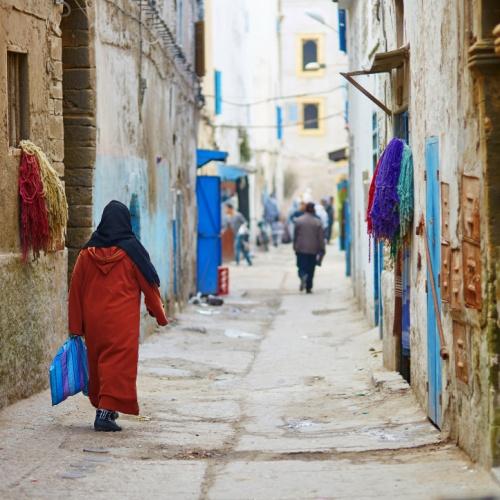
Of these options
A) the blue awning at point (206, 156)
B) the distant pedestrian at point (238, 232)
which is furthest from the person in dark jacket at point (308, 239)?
the distant pedestrian at point (238, 232)

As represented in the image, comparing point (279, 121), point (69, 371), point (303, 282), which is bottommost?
point (303, 282)

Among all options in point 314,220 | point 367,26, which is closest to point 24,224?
point 367,26

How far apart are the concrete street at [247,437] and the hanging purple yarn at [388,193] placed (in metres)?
1.25

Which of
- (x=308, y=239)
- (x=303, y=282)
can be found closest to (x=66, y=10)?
(x=308, y=239)

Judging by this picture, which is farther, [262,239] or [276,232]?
[276,232]

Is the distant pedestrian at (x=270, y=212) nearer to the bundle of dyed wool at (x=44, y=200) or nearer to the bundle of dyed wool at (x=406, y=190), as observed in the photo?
the bundle of dyed wool at (x=44, y=200)

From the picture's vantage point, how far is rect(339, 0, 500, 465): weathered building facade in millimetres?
6703

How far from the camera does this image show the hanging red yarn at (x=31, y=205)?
9656 mm

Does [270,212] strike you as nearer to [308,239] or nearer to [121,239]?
[308,239]

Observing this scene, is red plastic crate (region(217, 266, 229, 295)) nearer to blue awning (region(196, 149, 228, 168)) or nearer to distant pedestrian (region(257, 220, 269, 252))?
blue awning (region(196, 149, 228, 168))

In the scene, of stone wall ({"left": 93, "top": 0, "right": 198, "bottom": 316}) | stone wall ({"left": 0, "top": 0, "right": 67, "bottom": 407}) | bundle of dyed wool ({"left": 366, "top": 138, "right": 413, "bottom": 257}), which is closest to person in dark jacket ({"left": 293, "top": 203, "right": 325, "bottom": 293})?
stone wall ({"left": 93, "top": 0, "right": 198, "bottom": 316})

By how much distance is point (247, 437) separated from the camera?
339 inches

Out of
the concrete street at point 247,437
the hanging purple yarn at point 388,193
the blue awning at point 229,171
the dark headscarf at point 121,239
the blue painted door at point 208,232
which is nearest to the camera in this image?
the concrete street at point 247,437

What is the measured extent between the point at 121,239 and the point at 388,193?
2245mm
